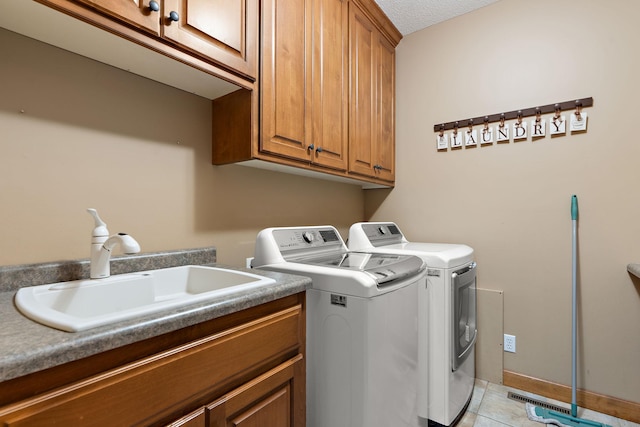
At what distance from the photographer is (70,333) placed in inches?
22.0

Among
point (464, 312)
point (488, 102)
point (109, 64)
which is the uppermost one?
point (488, 102)

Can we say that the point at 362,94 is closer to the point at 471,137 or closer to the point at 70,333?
the point at 471,137

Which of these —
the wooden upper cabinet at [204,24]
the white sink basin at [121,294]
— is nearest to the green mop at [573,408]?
the white sink basin at [121,294]

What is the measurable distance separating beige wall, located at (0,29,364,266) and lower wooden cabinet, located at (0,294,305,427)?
687 mm

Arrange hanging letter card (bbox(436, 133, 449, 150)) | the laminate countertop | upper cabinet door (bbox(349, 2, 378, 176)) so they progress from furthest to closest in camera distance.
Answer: hanging letter card (bbox(436, 133, 449, 150)) < upper cabinet door (bbox(349, 2, 378, 176)) < the laminate countertop

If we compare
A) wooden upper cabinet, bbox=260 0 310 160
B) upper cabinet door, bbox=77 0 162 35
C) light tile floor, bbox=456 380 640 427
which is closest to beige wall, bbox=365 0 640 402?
light tile floor, bbox=456 380 640 427

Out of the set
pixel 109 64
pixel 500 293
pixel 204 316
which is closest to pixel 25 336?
pixel 204 316

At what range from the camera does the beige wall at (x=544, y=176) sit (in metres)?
1.78

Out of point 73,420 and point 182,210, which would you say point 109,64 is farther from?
point 73,420

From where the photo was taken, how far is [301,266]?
1323mm

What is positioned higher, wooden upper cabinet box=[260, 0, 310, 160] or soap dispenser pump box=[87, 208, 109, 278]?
wooden upper cabinet box=[260, 0, 310, 160]

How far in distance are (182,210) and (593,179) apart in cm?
231

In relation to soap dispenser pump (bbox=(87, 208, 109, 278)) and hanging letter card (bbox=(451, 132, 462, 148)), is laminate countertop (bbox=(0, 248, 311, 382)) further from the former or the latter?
hanging letter card (bbox=(451, 132, 462, 148))

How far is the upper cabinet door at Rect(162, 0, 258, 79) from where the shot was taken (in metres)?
1.03
